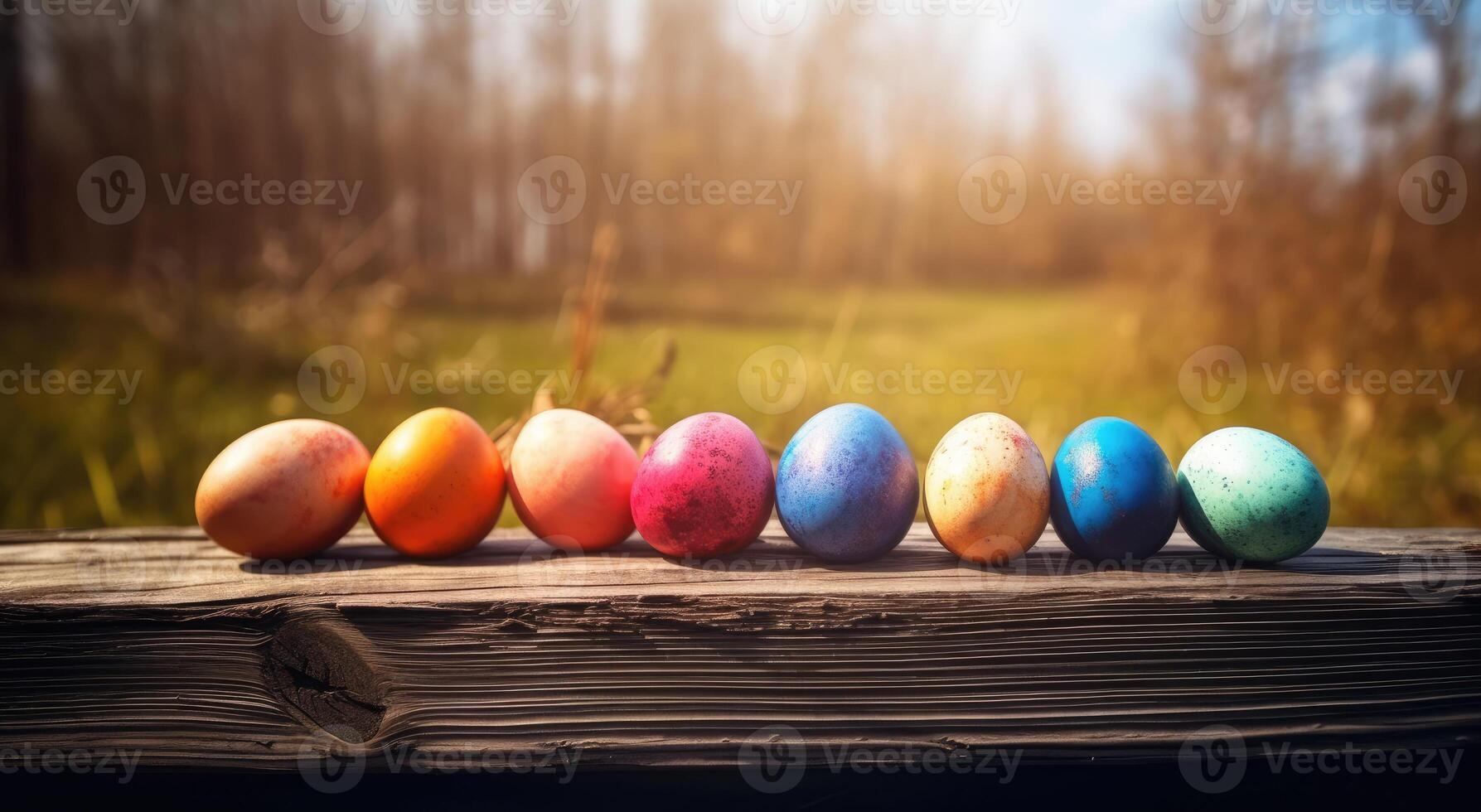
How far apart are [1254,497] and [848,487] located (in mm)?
716

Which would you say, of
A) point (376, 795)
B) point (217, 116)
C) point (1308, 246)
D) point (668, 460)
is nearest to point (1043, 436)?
point (1308, 246)

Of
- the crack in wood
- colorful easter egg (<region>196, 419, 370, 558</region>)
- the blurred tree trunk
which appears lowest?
the crack in wood

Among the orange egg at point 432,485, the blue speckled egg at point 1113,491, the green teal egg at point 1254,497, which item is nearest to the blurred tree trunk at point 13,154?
the orange egg at point 432,485

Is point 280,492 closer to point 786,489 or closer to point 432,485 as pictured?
point 432,485

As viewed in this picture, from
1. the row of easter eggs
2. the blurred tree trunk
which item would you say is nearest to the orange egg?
the row of easter eggs

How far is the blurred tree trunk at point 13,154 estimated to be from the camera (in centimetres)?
363

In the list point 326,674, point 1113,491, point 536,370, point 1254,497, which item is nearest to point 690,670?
point 326,674

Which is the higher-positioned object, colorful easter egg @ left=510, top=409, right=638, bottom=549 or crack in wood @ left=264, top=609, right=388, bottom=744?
colorful easter egg @ left=510, top=409, right=638, bottom=549

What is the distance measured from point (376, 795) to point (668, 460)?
0.72 meters

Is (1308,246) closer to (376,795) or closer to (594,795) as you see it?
(594,795)

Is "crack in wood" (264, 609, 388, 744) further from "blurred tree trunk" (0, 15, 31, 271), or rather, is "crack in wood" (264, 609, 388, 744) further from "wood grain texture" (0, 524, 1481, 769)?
"blurred tree trunk" (0, 15, 31, 271)

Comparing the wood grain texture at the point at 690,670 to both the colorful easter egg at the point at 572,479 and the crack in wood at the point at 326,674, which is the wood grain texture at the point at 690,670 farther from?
the colorful easter egg at the point at 572,479

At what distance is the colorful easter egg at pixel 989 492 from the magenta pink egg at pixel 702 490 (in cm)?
32

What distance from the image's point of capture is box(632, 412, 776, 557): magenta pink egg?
142 centimetres
